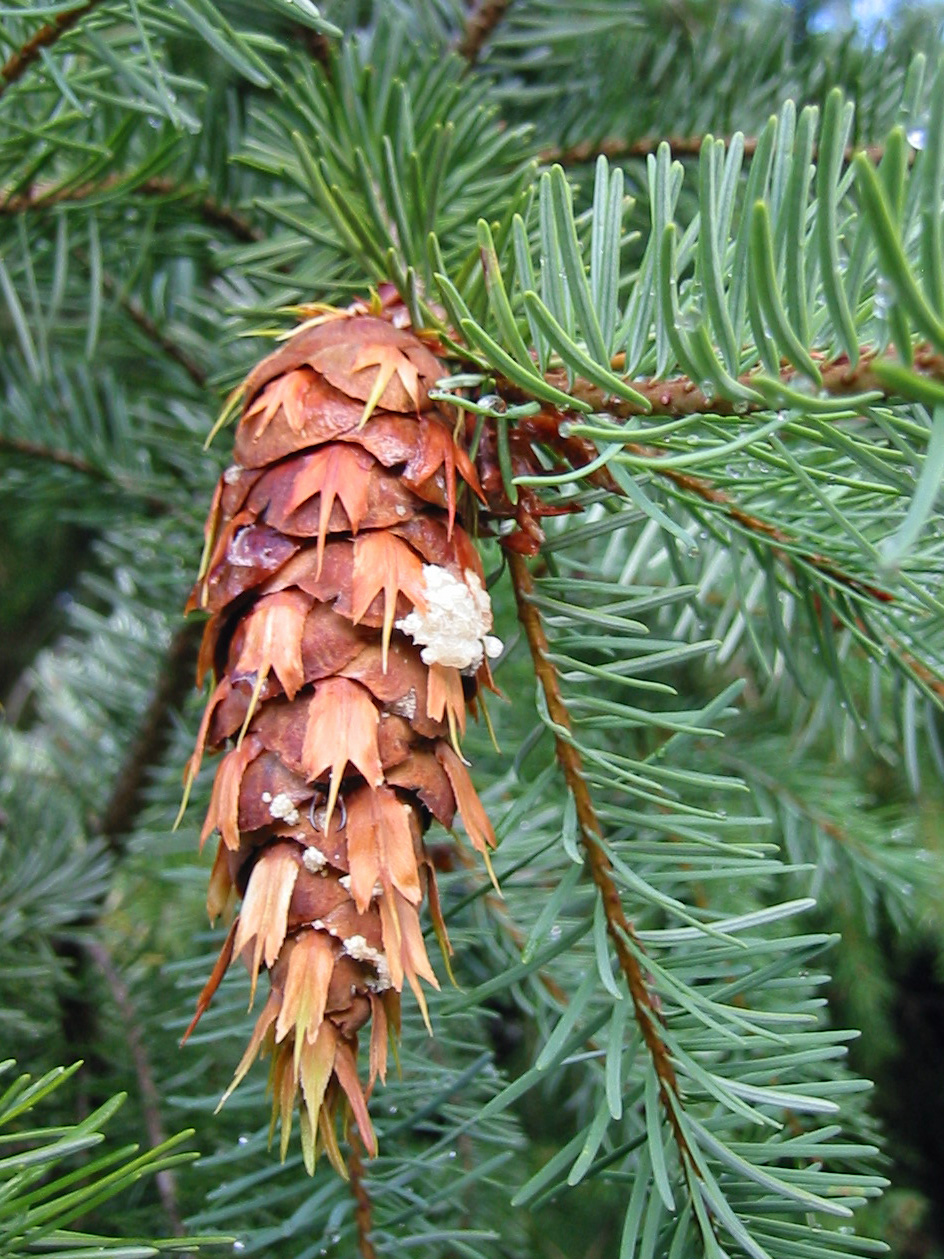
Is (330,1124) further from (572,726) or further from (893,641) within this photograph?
(893,641)

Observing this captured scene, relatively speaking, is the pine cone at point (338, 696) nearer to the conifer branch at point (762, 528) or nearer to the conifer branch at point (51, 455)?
the conifer branch at point (762, 528)

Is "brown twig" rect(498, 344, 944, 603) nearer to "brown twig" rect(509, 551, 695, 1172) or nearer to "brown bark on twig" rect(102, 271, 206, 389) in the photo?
"brown twig" rect(509, 551, 695, 1172)

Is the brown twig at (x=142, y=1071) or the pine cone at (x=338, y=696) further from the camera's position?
the brown twig at (x=142, y=1071)

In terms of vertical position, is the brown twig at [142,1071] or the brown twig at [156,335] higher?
the brown twig at [156,335]

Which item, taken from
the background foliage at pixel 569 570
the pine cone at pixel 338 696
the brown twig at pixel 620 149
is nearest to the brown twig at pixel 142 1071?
the background foliage at pixel 569 570

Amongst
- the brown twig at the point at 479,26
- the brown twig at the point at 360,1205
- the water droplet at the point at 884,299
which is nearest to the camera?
the water droplet at the point at 884,299

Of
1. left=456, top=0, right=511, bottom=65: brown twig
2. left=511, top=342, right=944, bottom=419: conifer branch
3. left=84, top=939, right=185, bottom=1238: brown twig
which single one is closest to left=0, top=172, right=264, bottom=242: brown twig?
left=456, top=0, right=511, bottom=65: brown twig

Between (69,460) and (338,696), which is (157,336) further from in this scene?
(338,696)

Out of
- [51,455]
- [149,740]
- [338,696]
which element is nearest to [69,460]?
[51,455]
